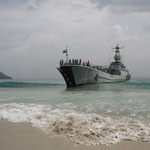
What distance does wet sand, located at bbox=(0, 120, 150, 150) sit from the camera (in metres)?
4.20

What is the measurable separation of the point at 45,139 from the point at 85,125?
1.60 m

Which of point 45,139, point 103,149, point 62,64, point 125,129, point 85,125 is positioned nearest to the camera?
point 103,149

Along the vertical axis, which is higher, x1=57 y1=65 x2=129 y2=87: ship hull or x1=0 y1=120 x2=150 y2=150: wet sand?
x1=57 y1=65 x2=129 y2=87: ship hull

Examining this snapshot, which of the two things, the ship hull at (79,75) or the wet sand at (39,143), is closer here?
the wet sand at (39,143)

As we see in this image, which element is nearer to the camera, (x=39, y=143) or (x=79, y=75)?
(x=39, y=143)

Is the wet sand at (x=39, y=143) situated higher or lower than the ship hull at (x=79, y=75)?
lower

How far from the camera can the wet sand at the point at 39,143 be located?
4.20 metres

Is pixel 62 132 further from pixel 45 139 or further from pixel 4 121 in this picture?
pixel 4 121

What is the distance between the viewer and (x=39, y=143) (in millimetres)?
4504

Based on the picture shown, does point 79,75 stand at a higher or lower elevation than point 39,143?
higher

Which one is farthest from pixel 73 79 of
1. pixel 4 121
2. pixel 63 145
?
pixel 63 145

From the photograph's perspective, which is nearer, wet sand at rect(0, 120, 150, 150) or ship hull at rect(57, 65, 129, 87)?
wet sand at rect(0, 120, 150, 150)

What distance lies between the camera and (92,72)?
37562 millimetres

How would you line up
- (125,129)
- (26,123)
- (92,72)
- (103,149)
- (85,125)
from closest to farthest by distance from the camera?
(103,149)
(125,129)
(85,125)
(26,123)
(92,72)
